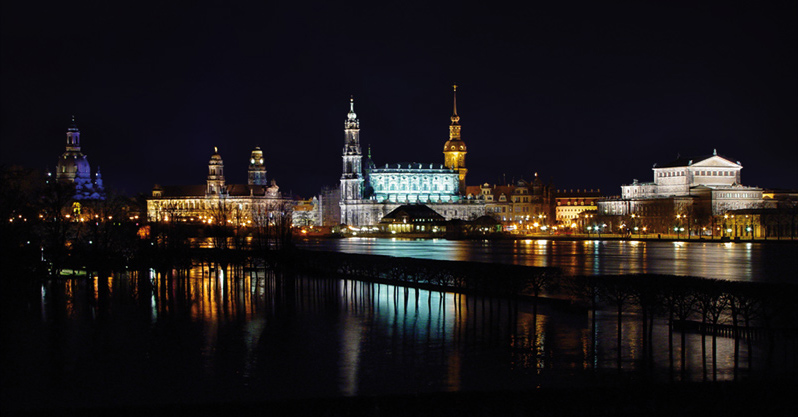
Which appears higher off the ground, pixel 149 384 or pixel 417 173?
pixel 417 173

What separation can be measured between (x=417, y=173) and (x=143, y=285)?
139336mm

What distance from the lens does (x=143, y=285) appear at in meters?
50.8

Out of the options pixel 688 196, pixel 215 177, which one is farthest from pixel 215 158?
pixel 688 196

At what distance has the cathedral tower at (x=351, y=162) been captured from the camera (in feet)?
594

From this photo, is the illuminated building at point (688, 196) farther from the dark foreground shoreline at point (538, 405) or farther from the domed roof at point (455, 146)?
the dark foreground shoreline at point (538, 405)

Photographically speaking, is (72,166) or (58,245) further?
(72,166)

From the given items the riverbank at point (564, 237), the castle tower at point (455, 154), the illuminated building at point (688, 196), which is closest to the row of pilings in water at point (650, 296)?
the riverbank at point (564, 237)

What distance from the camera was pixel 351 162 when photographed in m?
182

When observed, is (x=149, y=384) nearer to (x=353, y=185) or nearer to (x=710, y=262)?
(x=710, y=262)

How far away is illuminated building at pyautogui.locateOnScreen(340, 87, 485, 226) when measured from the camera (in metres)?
181

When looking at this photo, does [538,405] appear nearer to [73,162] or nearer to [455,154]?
[73,162]

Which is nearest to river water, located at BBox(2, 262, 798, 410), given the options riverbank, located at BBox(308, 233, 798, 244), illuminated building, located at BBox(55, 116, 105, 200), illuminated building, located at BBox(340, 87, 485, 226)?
riverbank, located at BBox(308, 233, 798, 244)

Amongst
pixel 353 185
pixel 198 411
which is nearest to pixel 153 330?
pixel 198 411

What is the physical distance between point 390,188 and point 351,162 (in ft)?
35.8
